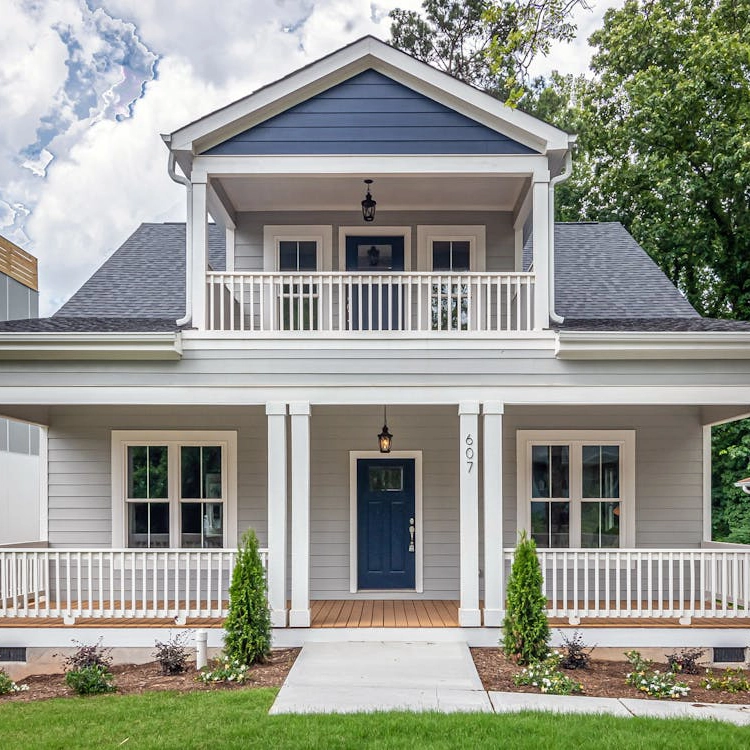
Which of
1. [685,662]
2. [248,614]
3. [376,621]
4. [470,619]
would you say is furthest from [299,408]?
[685,662]

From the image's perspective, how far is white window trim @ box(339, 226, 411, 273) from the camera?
10.4 m

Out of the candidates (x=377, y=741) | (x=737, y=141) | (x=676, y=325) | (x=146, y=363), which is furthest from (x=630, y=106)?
(x=377, y=741)

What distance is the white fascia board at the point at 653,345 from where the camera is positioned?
8.13m

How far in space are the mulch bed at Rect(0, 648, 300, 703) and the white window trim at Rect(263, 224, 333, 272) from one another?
5.25 m

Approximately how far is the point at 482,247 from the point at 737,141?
9344mm

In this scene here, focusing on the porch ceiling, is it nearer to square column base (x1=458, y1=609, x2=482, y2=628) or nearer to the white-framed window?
the white-framed window

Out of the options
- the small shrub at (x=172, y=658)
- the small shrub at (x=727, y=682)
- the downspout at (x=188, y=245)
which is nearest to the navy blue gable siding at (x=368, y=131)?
the downspout at (x=188, y=245)

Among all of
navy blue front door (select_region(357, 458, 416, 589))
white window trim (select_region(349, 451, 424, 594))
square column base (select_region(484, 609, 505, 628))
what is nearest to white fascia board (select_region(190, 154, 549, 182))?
white window trim (select_region(349, 451, 424, 594))

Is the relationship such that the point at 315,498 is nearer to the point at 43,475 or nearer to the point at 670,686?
the point at 43,475

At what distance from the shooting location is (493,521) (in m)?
8.26

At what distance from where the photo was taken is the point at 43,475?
10258mm

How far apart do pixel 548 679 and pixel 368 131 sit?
20.5 ft

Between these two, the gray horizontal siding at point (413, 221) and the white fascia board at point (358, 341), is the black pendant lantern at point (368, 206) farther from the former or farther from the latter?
the white fascia board at point (358, 341)

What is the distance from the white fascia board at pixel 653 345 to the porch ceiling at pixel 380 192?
2.29 meters
